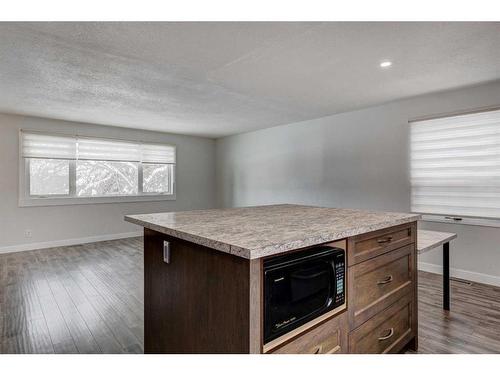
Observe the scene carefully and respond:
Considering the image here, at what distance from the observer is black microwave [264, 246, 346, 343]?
1.02 metres

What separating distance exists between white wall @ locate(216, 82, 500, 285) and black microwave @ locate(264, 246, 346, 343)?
3.11 m

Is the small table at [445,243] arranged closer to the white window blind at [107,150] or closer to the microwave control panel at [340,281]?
the microwave control panel at [340,281]

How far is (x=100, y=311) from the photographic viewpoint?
2.55 metres

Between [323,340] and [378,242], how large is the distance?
2.08 ft

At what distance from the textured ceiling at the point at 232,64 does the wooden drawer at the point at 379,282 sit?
5.42ft

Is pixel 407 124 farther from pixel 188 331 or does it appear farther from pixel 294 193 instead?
pixel 188 331

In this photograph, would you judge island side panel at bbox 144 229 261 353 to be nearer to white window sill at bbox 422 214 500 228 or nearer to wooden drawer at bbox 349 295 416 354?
wooden drawer at bbox 349 295 416 354

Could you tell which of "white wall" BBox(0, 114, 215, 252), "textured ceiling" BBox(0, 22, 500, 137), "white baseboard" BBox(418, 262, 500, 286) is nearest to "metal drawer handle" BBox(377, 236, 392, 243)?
"textured ceiling" BBox(0, 22, 500, 137)

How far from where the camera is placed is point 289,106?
14.1ft

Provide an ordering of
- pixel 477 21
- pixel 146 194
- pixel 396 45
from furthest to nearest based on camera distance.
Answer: pixel 146 194, pixel 396 45, pixel 477 21

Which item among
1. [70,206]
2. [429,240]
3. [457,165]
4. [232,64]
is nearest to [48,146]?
[70,206]
